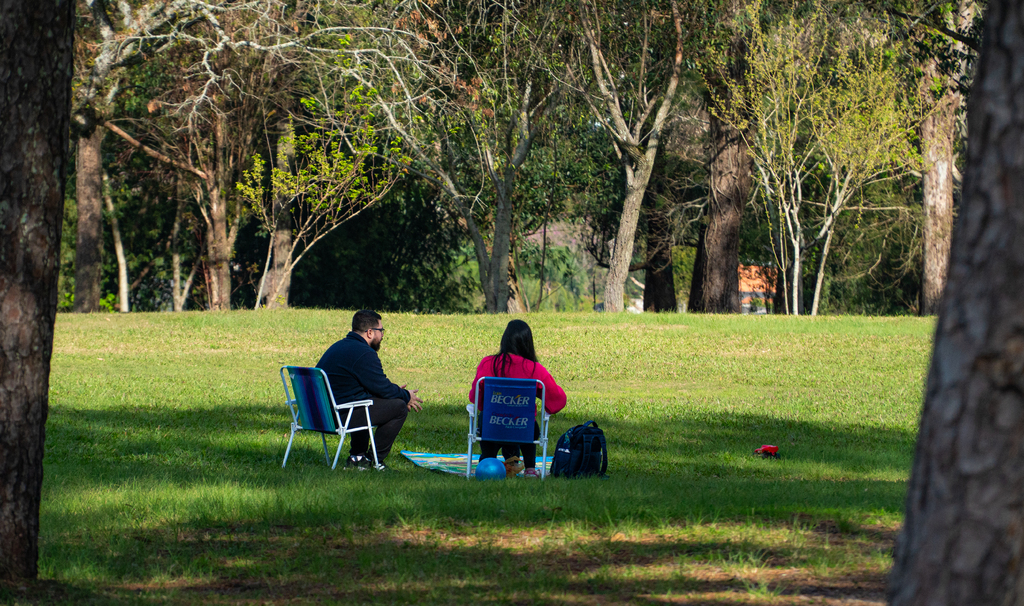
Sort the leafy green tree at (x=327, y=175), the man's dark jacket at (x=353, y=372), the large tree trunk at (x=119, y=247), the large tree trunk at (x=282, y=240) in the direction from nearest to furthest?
the man's dark jacket at (x=353, y=372) < the leafy green tree at (x=327, y=175) < the large tree trunk at (x=282, y=240) < the large tree trunk at (x=119, y=247)

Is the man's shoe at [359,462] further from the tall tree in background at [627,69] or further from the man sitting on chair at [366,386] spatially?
the tall tree in background at [627,69]

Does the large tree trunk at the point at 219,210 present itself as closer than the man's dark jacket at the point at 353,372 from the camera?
No

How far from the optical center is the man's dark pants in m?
8.35

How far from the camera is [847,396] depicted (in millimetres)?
15133

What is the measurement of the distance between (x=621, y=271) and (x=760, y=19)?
6.97 metres

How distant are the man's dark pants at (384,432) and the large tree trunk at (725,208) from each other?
777 inches

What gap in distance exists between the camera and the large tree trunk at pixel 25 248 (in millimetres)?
4195

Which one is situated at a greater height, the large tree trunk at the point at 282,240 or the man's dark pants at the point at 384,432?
the large tree trunk at the point at 282,240

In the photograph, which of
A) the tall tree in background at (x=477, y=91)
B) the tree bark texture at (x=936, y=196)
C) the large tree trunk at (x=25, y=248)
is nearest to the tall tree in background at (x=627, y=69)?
the tall tree in background at (x=477, y=91)

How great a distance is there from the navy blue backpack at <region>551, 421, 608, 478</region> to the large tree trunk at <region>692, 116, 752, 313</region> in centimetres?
1990

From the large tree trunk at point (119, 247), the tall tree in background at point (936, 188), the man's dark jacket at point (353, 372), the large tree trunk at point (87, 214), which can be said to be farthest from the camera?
the large tree trunk at point (119, 247)

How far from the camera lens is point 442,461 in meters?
8.89

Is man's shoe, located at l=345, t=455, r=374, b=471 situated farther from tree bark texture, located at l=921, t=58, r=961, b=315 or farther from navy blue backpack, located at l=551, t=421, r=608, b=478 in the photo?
tree bark texture, located at l=921, t=58, r=961, b=315

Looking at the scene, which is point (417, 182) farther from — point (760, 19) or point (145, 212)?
point (760, 19)
